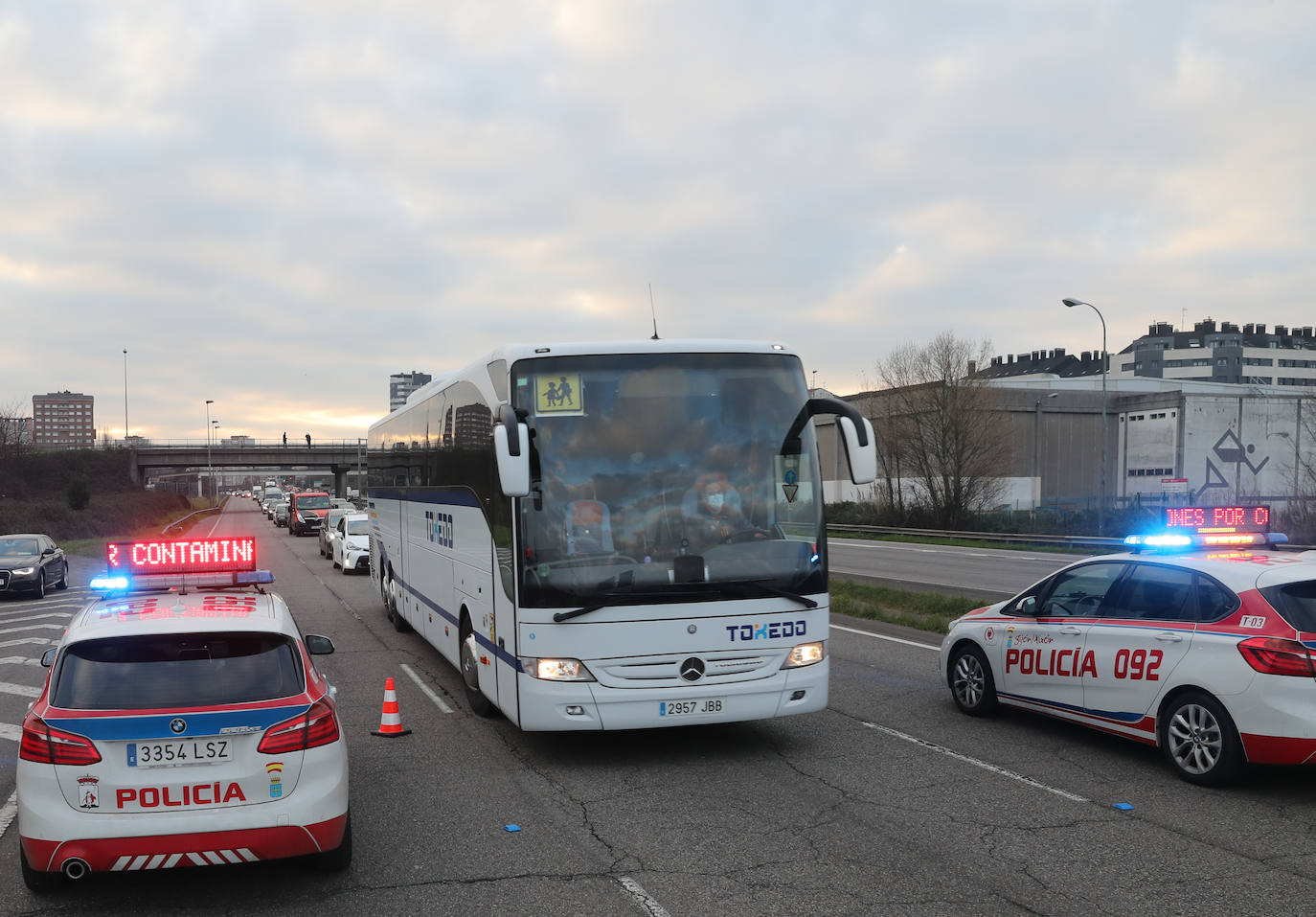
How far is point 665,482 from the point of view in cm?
799

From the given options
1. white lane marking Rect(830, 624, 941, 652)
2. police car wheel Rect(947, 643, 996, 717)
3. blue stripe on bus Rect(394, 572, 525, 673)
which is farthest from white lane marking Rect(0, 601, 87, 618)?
police car wheel Rect(947, 643, 996, 717)

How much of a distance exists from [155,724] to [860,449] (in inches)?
202

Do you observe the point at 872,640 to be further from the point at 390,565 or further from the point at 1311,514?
the point at 1311,514

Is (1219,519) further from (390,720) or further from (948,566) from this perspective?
(948,566)

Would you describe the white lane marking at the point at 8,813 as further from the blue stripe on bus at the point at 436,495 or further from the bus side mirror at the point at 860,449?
the bus side mirror at the point at 860,449

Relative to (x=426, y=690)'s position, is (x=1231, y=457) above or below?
above

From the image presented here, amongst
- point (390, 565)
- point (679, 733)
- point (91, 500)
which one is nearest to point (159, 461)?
point (91, 500)

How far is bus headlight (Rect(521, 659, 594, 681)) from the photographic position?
777cm

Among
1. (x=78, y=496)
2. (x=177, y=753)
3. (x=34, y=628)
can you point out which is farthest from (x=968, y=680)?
(x=78, y=496)

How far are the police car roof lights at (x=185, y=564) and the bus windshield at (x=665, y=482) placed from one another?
2.18 metres

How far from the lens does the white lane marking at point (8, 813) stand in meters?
6.60

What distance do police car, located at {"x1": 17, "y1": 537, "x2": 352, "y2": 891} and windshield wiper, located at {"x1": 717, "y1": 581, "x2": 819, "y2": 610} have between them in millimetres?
3257

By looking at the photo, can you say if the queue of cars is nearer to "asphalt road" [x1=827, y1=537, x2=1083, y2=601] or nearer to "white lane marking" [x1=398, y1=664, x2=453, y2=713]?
"asphalt road" [x1=827, y1=537, x2=1083, y2=601]

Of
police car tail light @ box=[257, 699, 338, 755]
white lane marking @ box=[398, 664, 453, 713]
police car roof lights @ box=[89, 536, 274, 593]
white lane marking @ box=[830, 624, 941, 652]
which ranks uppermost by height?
police car roof lights @ box=[89, 536, 274, 593]
